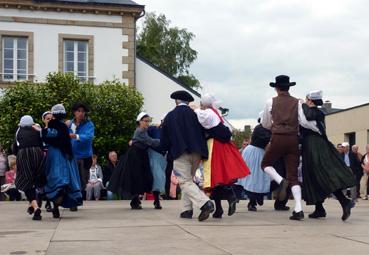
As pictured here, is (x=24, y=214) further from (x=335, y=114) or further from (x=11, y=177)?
(x=335, y=114)

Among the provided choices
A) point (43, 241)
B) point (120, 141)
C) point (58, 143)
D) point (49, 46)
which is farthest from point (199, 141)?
point (49, 46)

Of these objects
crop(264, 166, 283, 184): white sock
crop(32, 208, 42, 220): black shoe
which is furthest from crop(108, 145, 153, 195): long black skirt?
crop(264, 166, 283, 184): white sock

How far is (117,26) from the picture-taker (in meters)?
29.7

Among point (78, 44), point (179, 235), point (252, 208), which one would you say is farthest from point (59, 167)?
point (78, 44)

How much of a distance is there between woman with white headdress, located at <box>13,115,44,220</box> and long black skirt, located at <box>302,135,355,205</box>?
3783 millimetres

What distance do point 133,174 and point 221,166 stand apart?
270cm

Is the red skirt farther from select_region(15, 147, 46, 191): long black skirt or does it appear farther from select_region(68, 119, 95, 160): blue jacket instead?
select_region(68, 119, 95, 160): blue jacket

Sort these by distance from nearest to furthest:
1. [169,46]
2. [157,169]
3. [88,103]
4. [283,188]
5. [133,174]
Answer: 1. [283,188]
2. [133,174]
3. [157,169]
4. [88,103]
5. [169,46]

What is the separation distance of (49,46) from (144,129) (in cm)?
1805

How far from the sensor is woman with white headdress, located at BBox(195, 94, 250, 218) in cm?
948

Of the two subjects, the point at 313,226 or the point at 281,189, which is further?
the point at 281,189

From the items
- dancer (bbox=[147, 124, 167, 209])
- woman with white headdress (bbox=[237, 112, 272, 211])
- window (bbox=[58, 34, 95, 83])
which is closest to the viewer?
woman with white headdress (bbox=[237, 112, 272, 211])

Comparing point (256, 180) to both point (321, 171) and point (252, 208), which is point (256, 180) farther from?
point (321, 171)

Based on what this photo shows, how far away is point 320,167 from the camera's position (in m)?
9.54
